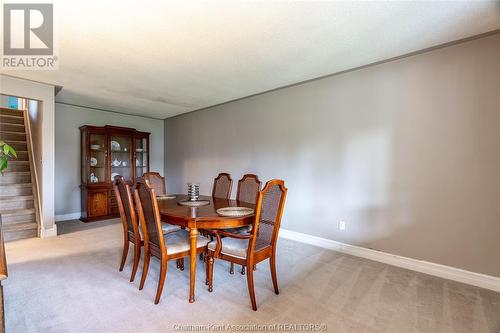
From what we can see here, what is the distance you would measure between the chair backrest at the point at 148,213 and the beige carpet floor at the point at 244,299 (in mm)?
484

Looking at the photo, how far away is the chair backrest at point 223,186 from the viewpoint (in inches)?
131

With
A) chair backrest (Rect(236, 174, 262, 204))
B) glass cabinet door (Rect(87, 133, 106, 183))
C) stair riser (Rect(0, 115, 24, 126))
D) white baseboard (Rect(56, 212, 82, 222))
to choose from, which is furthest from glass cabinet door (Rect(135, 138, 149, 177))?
chair backrest (Rect(236, 174, 262, 204))

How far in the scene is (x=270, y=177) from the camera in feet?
13.1

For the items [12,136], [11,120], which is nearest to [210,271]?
[12,136]

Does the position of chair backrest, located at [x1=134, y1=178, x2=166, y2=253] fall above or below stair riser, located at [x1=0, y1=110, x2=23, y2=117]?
below

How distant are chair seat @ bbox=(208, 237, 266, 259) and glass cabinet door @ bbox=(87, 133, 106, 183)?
154 inches

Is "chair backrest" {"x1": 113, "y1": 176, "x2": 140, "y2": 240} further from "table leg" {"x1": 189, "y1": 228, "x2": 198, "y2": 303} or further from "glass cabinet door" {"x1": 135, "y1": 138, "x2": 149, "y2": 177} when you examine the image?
"glass cabinet door" {"x1": 135, "y1": 138, "x2": 149, "y2": 177}

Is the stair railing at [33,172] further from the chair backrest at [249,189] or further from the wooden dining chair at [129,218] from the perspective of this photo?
the chair backrest at [249,189]

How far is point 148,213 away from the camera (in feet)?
6.85

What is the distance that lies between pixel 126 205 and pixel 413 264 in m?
3.10

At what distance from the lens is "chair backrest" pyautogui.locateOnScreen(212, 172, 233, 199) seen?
3.33 metres

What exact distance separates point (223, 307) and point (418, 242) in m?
2.17

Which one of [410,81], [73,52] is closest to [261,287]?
[410,81]

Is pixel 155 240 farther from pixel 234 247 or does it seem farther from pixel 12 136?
pixel 12 136
